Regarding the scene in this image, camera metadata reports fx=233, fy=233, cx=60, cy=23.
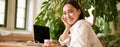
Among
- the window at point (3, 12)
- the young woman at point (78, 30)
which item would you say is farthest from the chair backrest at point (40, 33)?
the young woman at point (78, 30)

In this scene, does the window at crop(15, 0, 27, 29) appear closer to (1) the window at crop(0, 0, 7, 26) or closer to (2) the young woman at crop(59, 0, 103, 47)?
(1) the window at crop(0, 0, 7, 26)

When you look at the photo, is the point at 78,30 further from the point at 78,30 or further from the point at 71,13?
the point at 71,13

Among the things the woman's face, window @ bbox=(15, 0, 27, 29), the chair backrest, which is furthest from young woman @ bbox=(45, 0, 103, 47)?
window @ bbox=(15, 0, 27, 29)

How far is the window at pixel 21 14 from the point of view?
381 centimetres

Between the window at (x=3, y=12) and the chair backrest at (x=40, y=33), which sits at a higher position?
the window at (x=3, y=12)

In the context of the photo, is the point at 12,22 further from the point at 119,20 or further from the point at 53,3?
the point at 119,20

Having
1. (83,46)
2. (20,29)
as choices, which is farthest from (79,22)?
(20,29)

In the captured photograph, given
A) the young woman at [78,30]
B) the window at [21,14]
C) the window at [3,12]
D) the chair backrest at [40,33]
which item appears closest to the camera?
the young woman at [78,30]

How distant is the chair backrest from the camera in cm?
297

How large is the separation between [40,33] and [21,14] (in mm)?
1026

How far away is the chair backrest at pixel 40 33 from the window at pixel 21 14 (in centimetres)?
87

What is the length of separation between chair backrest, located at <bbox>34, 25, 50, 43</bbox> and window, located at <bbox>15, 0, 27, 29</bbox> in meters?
0.87

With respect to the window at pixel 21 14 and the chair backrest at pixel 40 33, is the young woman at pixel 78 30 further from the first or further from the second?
the window at pixel 21 14

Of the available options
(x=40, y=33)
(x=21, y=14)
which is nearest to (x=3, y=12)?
(x=21, y=14)
